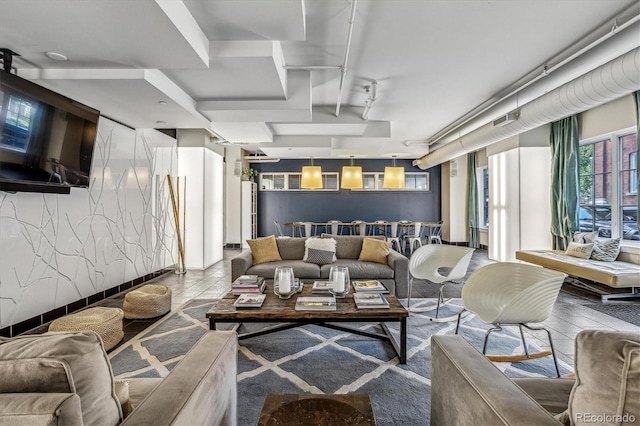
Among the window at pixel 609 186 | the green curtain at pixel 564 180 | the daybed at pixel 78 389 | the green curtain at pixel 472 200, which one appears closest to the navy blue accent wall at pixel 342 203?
the green curtain at pixel 472 200

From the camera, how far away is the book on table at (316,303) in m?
2.50

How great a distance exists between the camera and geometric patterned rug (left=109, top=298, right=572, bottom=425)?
208 centimetres

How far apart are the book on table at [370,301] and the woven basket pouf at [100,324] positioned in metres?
2.17

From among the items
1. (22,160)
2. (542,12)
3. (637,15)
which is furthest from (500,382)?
A: (22,160)

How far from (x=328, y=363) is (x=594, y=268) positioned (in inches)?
157

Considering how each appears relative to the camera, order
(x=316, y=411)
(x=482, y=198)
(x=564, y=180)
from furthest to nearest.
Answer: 1. (x=482, y=198)
2. (x=564, y=180)
3. (x=316, y=411)

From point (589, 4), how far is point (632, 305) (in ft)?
11.9

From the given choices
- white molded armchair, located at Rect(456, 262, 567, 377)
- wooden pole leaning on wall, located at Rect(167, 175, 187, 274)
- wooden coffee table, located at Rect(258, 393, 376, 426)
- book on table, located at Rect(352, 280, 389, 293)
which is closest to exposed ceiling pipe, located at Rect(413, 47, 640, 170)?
white molded armchair, located at Rect(456, 262, 567, 377)

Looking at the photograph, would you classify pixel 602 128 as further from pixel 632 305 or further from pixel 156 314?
pixel 156 314

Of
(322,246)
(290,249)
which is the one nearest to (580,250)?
(322,246)

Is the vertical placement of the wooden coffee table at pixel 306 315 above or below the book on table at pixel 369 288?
below

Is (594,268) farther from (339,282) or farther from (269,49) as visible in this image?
(269,49)

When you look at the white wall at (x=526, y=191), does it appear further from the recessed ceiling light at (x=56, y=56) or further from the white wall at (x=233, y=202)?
the recessed ceiling light at (x=56, y=56)

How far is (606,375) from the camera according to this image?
0.78 m
